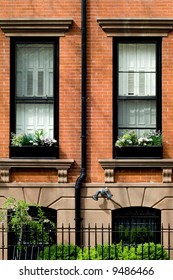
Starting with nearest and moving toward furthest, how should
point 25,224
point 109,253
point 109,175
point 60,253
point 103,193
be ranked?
1. point 109,253
2. point 60,253
3. point 25,224
4. point 103,193
5. point 109,175

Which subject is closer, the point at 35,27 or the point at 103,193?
the point at 103,193

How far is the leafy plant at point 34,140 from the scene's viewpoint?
18.0 m

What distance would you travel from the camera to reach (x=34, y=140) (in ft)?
59.2

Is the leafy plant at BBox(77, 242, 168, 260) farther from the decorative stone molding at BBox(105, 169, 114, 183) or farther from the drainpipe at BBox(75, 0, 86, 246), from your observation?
the decorative stone molding at BBox(105, 169, 114, 183)

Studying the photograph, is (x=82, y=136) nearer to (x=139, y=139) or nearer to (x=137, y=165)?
(x=139, y=139)

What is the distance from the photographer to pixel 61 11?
59.4ft

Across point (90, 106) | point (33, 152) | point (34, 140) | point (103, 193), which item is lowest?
point (103, 193)

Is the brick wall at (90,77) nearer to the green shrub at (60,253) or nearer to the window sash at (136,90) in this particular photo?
the window sash at (136,90)

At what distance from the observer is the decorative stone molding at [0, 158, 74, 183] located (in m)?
17.8

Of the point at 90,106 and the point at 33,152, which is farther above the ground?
the point at 90,106

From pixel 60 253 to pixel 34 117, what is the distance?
3.55 meters

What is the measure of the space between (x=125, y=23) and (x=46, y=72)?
2.07 meters

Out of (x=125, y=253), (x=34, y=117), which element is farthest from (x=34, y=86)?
(x=125, y=253)

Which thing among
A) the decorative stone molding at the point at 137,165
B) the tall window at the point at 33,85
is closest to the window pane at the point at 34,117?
the tall window at the point at 33,85
